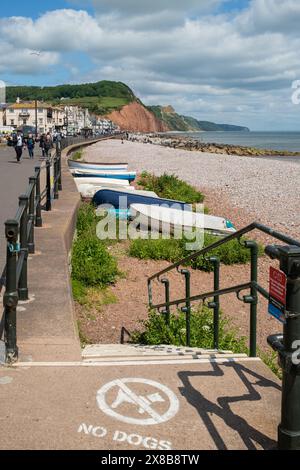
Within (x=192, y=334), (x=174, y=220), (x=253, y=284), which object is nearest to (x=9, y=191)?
(x=174, y=220)

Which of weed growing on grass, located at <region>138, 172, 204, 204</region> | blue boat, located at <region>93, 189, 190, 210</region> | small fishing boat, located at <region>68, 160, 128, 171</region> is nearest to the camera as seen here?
blue boat, located at <region>93, 189, 190, 210</region>

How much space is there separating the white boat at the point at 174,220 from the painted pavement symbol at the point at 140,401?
11.5 meters

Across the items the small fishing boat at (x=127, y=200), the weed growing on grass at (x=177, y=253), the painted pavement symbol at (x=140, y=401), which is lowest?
the weed growing on grass at (x=177, y=253)

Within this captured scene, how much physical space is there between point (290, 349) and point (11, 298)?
2.24 meters

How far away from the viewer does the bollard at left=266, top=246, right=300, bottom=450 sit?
8.38ft

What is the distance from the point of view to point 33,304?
17.6 ft

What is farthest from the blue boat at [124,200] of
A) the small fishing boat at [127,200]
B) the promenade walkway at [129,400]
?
the promenade walkway at [129,400]

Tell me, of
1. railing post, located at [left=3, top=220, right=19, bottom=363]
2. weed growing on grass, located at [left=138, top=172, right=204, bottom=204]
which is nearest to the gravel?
weed growing on grass, located at [left=138, top=172, right=204, bottom=204]

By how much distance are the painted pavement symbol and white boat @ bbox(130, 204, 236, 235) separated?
1151 centimetres

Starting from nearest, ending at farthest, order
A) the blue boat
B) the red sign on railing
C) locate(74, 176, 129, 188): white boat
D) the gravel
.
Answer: the red sign on railing < the blue boat < the gravel < locate(74, 176, 129, 188): white boat

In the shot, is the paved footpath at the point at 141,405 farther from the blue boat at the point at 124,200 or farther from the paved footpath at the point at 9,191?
the blue boat at the point at 124,200

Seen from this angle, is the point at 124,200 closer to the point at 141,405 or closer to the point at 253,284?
the point at 253,284

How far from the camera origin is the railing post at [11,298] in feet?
13.3

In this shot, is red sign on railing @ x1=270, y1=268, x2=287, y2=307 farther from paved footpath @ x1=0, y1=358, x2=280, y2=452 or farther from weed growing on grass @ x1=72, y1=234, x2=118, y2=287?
weed growing on grass @ x1=72, y1=234, x2=118, y2=287
